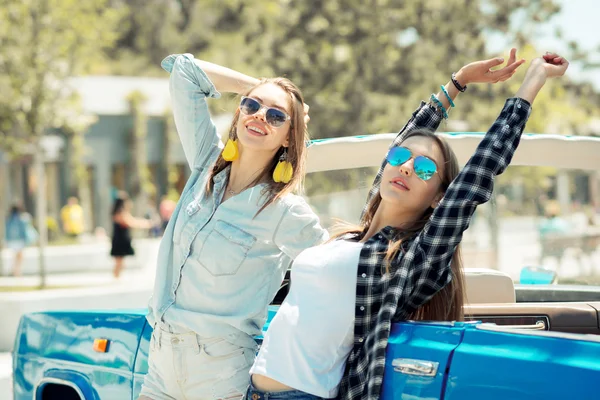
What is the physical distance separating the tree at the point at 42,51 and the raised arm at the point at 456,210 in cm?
1419

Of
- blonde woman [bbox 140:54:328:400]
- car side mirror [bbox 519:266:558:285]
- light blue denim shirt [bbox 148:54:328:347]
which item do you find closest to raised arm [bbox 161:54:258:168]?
blonde woman [bbox 140:54:328:400]

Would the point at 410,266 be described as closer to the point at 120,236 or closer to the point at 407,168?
the point at 407,168

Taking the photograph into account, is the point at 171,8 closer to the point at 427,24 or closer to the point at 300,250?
the point at 427,24

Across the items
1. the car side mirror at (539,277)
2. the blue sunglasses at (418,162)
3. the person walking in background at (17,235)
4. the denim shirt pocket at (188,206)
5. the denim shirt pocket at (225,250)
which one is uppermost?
the blue sunglasses at (418,162)

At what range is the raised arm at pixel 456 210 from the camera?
8.25ft

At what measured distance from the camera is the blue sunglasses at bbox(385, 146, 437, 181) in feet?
8.73

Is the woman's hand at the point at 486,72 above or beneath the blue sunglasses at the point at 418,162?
above

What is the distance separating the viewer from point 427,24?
21.2 metres

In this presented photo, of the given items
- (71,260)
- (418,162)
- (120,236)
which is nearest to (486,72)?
(418,162)

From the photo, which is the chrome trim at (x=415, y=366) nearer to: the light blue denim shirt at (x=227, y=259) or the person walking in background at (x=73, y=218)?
the light blue denim shirt at (x=227, y=259)

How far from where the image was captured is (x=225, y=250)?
9.65ft

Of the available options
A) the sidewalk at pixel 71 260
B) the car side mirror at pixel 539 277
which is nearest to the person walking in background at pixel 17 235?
the sidewalk at pixel 71 260

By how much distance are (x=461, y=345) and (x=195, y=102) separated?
1.37 m

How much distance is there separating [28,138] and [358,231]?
1652 centimetres
